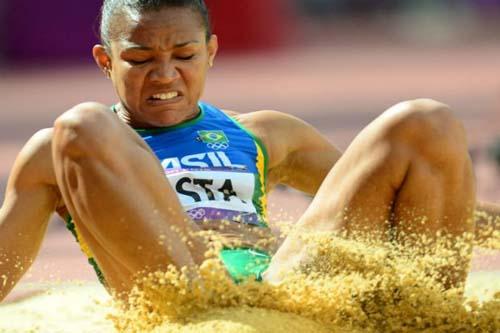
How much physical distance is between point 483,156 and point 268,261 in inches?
236

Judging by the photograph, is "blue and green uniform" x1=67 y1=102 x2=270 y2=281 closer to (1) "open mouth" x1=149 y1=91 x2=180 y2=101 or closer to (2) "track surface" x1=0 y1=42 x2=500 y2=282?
(1) "open mouth" x1=149 y1=91 x2=180 y2=101

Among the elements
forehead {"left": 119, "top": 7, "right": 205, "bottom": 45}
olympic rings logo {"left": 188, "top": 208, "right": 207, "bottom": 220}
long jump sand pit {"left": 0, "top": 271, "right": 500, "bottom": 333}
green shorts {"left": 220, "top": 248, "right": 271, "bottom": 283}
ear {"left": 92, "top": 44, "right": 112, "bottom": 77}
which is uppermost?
forehead {"left": 119, "top": 7, "right": 205, "bottom": 45}

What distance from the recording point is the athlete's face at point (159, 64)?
389 cm

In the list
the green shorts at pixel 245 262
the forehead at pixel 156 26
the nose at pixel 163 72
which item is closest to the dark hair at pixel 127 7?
the forehead at pixel 156 26

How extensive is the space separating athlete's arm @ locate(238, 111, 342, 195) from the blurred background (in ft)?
13.8

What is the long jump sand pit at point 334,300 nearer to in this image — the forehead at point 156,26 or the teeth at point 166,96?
the teeth at point 166,96

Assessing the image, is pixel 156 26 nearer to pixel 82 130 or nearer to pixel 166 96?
pixel 166 96

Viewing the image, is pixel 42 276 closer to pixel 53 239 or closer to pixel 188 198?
pixel 53 239

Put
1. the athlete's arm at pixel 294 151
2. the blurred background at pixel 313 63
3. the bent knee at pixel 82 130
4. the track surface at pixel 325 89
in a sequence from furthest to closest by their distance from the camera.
A: the blurred background at pixel 313 63
the track surface at pixel 325 89
the athlete's arm at pixel 294 151
the bent knee at pixel 82 130

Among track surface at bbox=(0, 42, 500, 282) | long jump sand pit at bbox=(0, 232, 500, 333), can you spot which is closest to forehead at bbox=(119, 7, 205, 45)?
long jump sand pit at bbox=(0, 232, 500, 333)

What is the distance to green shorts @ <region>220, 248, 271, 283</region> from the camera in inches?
145

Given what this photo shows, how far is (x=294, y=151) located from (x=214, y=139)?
15.0 inches

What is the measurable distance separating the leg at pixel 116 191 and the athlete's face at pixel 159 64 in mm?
478

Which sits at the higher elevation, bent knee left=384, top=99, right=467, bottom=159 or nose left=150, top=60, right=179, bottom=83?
nose left=150, top=60, right=179, bottom=83
